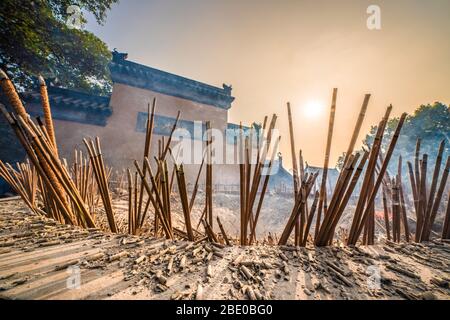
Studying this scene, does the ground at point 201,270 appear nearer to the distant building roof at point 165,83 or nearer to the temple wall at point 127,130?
the temple wall at point 127,130

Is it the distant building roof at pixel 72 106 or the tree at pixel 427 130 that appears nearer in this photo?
the distant building roof at pixel 72 106

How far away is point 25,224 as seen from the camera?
108 cm

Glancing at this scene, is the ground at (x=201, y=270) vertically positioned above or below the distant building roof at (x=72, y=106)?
below

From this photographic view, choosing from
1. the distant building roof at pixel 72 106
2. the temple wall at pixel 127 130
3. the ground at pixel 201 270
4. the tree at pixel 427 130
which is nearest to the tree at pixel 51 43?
the distant building roof at pixel 72 106

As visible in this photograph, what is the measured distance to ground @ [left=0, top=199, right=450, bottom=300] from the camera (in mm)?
536

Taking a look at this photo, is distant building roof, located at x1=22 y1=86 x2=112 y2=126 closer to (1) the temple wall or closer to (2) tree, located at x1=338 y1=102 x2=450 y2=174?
(1) the temple wall

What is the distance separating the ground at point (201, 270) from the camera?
21.1 inches

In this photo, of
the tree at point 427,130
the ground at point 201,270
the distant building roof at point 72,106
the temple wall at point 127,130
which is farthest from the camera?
the tree at point 427,130

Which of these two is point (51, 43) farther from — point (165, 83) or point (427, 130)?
point (427, 130)

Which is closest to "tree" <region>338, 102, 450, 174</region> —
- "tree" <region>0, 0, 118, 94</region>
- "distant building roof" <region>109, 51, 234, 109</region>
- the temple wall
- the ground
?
"distant building roof" <region>109, 51, 234, 109</region>

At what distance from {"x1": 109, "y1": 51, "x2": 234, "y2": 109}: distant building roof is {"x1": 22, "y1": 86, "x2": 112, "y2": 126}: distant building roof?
1258 mm

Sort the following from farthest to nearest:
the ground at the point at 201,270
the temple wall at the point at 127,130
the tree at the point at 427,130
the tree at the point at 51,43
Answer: the tree at the point at 427,130, the temple wall at the point at 127,130, the tree at the point at 51,43, the ground at the point at 201,270

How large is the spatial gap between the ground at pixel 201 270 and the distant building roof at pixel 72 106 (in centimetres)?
589
